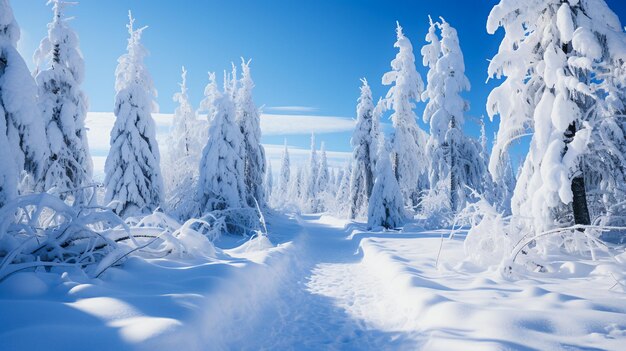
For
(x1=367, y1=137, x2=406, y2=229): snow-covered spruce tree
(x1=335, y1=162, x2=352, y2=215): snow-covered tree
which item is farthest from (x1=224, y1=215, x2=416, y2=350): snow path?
(x1=335, y1=162, x2=352, y2=215): snow-covered tree

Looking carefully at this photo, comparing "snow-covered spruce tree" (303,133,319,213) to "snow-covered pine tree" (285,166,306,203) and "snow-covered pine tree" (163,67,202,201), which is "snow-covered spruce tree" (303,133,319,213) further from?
"snow-covered pine tree" (163,67,202,201)

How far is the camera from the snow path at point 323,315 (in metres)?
3.77

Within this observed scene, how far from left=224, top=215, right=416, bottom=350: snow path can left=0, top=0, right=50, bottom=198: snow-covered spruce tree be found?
4.47 m

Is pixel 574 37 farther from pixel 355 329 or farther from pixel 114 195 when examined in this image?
pixel 114 195

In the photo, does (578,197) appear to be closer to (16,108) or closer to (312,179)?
(16,108)

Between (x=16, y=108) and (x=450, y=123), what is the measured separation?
20131 mm

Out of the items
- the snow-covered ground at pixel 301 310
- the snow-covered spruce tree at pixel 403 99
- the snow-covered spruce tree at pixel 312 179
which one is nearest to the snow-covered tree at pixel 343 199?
the snow-covered spruce tree at pixel 403 99

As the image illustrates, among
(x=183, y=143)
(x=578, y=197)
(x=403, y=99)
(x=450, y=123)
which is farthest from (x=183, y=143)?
(x=578, y=197)

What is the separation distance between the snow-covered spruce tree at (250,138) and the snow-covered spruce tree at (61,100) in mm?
10329

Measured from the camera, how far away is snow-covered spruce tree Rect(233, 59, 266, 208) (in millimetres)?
23609

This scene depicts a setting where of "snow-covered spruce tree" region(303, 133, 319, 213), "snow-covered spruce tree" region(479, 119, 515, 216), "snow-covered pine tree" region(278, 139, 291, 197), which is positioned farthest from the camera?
"snow-covered pine tree" region(278, 139, 291, 197)

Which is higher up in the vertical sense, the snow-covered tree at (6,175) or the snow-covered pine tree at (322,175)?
the snow-covered pine tree at (322,175)

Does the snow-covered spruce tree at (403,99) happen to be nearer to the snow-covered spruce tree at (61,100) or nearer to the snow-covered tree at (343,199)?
the snow-covered tree at (343,199)

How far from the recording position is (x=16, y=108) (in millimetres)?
5418
